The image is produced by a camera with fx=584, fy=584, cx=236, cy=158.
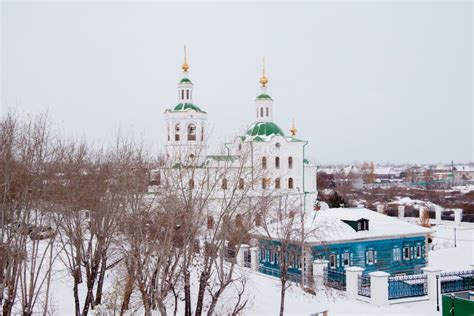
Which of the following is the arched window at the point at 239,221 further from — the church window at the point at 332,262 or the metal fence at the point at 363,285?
the church window at the point at 332,262

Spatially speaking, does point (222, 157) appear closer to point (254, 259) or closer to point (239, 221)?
point (239, 221)

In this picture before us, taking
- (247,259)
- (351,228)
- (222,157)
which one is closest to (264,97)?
(247,259)

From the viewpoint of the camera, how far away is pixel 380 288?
15680 mm

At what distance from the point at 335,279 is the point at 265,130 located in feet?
62.4

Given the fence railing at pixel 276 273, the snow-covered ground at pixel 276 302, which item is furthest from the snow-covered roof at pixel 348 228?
the snow-covered ground at pixel 276 302

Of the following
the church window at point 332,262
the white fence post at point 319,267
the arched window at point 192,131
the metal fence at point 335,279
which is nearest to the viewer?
the metal fence at point 335,279

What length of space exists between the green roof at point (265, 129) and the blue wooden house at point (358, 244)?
14.9 metres

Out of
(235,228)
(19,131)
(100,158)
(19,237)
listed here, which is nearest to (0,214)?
(19,237)

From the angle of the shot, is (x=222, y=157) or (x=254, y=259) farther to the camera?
(x=254, y=259)

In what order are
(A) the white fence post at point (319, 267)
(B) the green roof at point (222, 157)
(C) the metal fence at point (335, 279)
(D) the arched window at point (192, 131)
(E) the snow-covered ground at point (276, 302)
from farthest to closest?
(D) the arched window at point (192, 131)
(A) the white fence post at point (319, 267)
(C) the metal fence at point (335, 279)
(E) the snow-covered ground at point (276, 302)
(B) the green roof at point (222, 157)

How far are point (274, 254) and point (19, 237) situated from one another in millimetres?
11423

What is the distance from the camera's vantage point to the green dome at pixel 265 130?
121ft

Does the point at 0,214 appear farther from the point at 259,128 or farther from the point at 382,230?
the point at 259,128

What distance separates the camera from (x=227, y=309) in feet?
49.0
